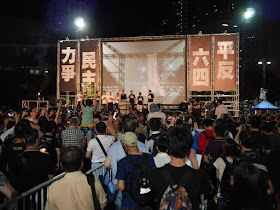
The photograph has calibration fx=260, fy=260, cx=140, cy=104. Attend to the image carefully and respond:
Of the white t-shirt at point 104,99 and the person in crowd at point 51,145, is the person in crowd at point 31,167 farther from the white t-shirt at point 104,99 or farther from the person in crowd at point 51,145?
the white t-shirt at point 104,99

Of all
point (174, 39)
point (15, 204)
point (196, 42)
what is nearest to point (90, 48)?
point (174, 39)

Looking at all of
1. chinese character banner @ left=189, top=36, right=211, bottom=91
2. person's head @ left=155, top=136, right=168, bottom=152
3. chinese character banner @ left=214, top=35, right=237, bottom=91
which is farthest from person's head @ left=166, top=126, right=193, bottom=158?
chinese character banner @ left=214, top=35, right=237, bottom=91

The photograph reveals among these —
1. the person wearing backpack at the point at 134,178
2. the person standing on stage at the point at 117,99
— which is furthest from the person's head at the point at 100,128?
the person standing on stage at the point at 117,99

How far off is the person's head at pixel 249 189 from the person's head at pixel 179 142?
22.4 inches

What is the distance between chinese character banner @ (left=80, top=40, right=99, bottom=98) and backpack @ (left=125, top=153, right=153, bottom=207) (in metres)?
16.2

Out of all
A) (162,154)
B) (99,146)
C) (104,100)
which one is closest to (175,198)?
(162,154)

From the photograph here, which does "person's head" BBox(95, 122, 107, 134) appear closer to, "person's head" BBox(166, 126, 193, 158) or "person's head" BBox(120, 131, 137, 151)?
"person's head" BBox(120, 131, 137, 151)

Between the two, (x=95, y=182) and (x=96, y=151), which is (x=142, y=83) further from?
(x=95, y=182)

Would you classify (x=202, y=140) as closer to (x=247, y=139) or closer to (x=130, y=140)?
(x=247, y=139)

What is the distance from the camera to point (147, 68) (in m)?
18.8

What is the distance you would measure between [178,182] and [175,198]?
0.45ft

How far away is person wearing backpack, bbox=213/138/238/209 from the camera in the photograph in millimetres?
3381

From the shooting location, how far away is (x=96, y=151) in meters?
4.75

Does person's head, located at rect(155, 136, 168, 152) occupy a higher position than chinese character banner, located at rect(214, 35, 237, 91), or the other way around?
chinese character banner, located at rect(214, 35, 237, 91)
